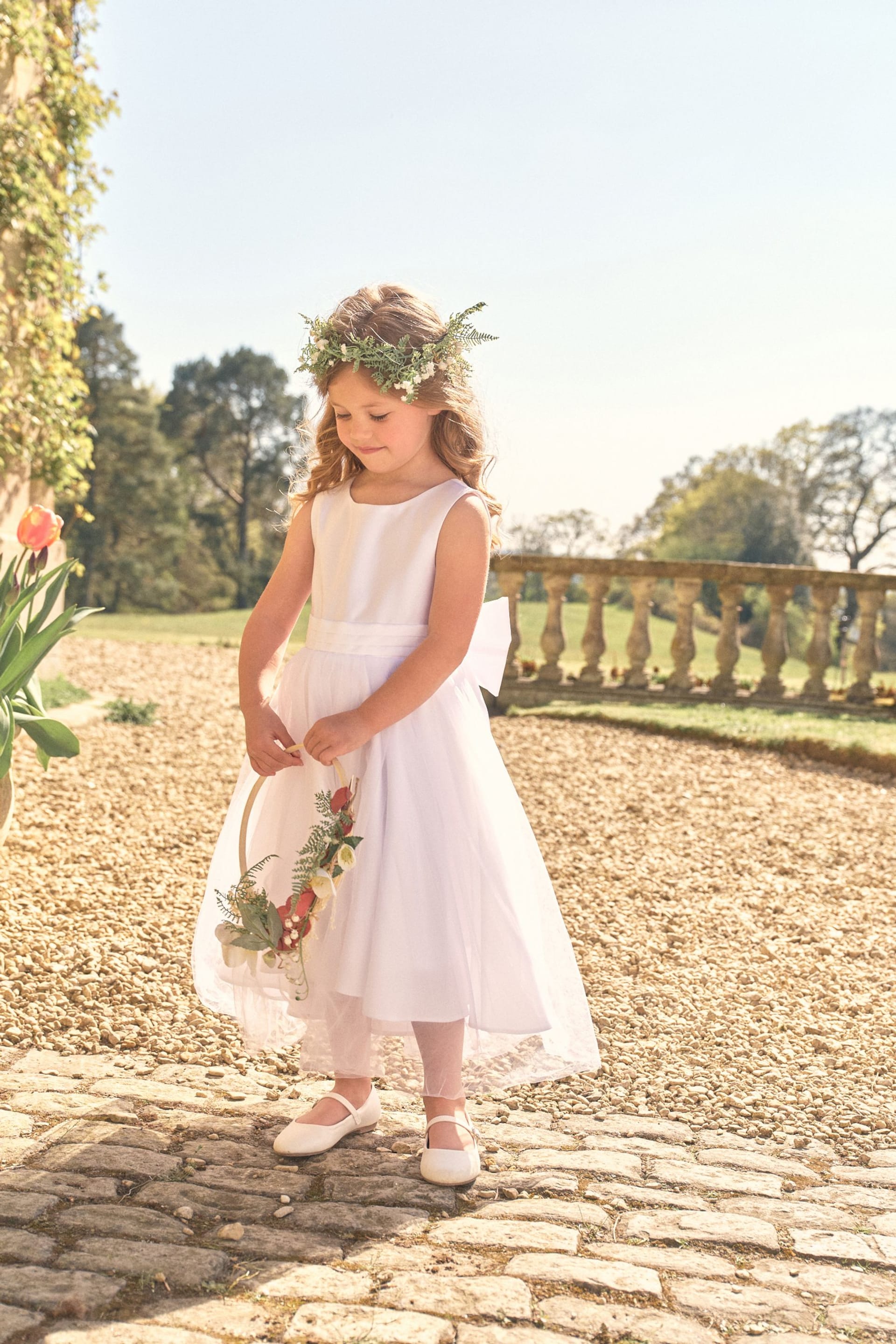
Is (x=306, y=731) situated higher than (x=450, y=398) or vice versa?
(x=450, y=398)

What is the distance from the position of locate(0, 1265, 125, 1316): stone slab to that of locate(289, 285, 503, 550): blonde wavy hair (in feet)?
4.99

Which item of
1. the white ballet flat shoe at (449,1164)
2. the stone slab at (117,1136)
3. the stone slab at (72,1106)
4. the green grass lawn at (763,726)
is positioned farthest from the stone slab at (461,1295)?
the green grass lawn at (763,726)

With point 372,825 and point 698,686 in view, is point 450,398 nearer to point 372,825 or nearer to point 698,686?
point 372,825

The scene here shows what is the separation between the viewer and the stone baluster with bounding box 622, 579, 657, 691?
910 cm

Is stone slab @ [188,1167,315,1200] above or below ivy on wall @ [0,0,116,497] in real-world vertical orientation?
below

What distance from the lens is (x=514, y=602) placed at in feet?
29.2

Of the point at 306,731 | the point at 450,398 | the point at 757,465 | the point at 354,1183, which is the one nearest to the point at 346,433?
the point at 450,398

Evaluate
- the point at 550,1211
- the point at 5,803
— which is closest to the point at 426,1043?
the point at 550,1211

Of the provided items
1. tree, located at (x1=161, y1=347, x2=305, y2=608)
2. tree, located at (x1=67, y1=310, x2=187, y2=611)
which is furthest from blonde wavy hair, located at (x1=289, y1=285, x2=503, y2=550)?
tree, located at (x1=161, y1=347, x2=305, y2=608)

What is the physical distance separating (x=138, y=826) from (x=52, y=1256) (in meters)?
3.01

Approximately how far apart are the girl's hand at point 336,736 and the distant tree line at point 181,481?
21030 mm

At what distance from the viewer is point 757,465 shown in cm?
2947

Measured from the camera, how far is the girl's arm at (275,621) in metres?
2.21

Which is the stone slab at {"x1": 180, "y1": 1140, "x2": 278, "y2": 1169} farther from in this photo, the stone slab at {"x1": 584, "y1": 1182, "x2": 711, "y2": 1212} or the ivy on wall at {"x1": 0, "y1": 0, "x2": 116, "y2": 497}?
the ivy on wall at {"x1": 0, "y1": 0, "x2": 116, "y2": 497}
